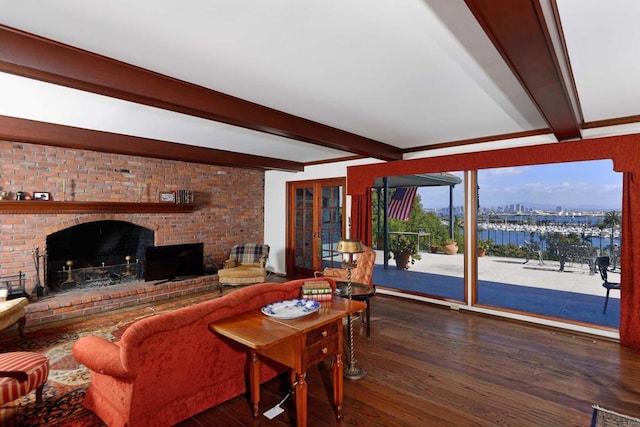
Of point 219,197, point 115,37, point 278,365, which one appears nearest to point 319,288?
point 278,365

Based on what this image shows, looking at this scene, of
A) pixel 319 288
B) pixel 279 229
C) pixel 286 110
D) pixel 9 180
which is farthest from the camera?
pixel 279 229

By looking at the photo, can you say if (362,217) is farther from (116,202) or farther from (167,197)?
(116,202)

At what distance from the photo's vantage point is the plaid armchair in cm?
528

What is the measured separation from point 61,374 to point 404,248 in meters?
6.38

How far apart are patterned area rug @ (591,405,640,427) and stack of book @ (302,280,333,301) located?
6.35ft

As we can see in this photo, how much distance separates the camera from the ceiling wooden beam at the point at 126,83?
5.89 ft

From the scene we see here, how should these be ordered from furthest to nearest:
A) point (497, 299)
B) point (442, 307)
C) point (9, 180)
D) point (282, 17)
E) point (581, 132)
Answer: point (497, 299), point (442, 307), point (9, 180), point (581, 132), point (282, 17)

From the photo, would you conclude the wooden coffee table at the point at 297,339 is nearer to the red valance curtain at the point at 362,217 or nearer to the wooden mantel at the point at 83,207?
the red valance curtain at the point at 362,217

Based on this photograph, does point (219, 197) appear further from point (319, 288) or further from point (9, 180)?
point (319, 288)

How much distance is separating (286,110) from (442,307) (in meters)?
3.51

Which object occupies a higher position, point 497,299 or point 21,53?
point 21,53

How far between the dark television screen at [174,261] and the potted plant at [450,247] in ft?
20.4

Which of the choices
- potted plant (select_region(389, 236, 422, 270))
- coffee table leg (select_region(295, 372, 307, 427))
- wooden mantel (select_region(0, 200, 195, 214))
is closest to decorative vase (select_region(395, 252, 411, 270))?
potted plant (select_region(389, 236, 422, 270))

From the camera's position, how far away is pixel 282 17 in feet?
5.34
